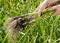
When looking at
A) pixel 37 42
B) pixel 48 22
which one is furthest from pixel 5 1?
pixel 37 42

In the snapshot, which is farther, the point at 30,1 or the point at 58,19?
the point at 30,1

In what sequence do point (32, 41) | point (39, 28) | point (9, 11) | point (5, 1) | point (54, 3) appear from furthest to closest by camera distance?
point (5, 1)
point (9, 11)
point (39, 28)
point (32, 41)
point (54, 3)

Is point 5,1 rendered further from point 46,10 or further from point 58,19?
point 46,10

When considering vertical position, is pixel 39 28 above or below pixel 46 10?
below

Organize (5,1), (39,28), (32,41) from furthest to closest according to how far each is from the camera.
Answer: (5,1)
(39,28)
(32,41)

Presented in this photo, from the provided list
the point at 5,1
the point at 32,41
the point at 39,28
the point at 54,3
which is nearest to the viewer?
the point at 54,3

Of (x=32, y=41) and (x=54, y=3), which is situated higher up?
(x=54, y=3)

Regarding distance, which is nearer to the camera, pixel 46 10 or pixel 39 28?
pixel 46 10

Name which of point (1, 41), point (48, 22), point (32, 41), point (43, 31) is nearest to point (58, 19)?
point (48, 22)

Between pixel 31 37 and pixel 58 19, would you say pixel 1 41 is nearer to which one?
pixel 31 37
